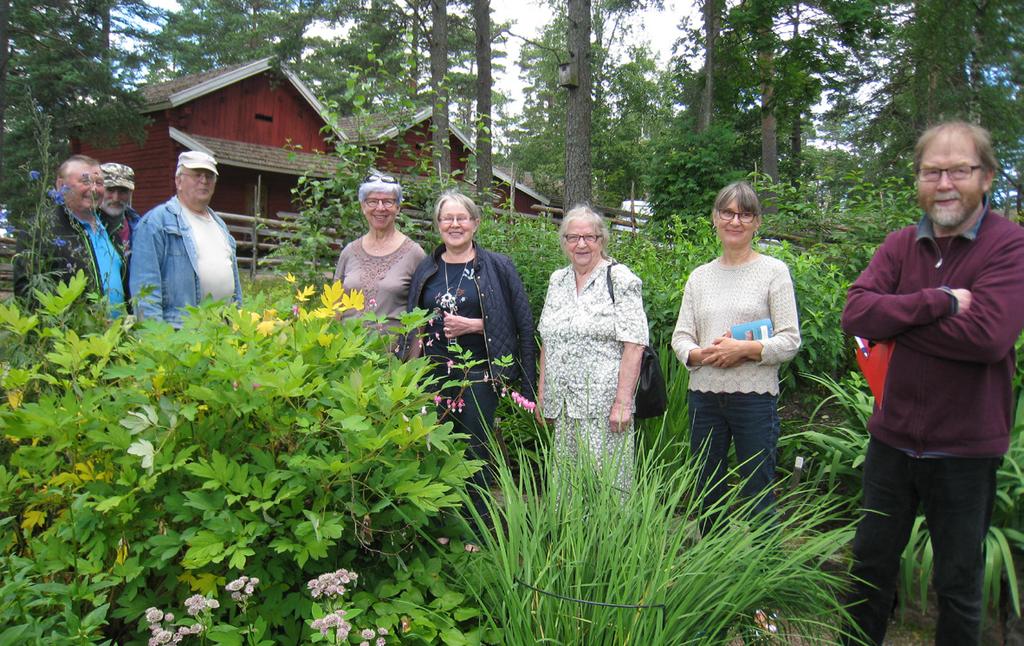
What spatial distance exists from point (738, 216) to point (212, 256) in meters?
2.45

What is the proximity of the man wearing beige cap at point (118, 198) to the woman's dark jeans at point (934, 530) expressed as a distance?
3.48 m

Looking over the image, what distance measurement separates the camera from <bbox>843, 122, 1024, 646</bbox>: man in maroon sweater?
2176 mm

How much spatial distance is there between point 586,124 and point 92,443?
28.2ft

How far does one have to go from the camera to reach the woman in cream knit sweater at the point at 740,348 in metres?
2.95

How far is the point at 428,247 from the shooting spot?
5379mm

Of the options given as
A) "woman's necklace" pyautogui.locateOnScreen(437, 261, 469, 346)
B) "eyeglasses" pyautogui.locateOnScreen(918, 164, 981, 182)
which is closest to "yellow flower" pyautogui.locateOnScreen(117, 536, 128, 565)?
"woman's necklace" pyautogui.locateOnScreen(437, 261, 469, 346)

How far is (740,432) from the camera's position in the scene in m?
3.01

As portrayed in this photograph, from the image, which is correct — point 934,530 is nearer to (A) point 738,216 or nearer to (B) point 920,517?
(B) point 920,517

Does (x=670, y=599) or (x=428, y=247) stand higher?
(x=428, y=247)

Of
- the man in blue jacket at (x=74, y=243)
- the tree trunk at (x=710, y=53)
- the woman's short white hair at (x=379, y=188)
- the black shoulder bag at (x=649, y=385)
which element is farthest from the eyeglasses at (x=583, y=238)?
the tree trunk at (x=710, y=53)

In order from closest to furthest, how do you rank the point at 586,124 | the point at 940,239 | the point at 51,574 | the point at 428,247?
the point at 51,574 → the point at 940,239 → the point at 428,247 → the point at 586,124

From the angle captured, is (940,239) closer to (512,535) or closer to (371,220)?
(512,535)

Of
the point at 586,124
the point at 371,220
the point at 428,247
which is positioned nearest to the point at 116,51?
the point at 586,124

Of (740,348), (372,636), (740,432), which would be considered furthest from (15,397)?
(740,432)
